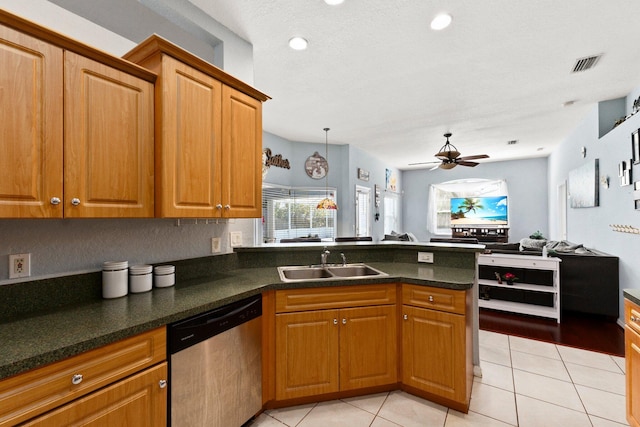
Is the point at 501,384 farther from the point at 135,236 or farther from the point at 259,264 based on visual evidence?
the point at 135,236

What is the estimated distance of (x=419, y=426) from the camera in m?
1.81

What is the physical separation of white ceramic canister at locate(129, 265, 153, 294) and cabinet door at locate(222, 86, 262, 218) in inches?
22.3

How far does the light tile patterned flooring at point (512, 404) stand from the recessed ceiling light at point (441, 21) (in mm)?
2839

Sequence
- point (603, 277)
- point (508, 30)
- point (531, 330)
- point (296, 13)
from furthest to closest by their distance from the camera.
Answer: point (603, 277) < point (531, 330) < point (508, 30) < point (296, 13)

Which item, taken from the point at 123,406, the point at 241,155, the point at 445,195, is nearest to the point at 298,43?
the point at 241,155

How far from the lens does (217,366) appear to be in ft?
5.12

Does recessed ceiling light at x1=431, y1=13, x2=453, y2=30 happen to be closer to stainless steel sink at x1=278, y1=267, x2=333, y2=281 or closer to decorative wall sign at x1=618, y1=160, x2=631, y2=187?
stainless steel sink at x1=278, y1=267, x2=333, y2=281

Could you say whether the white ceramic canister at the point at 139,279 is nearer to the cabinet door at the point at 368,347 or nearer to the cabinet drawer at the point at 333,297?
the cabinet drawer at the point at 333,297

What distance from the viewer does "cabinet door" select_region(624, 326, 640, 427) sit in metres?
1.57

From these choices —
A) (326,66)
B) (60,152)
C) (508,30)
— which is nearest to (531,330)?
(508,30)

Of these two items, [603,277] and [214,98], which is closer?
[214,98]

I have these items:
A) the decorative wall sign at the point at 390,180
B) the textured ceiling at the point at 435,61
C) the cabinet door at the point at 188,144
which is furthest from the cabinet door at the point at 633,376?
the decorative wall sign at the point at 390,180

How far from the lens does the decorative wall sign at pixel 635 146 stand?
2.99 m

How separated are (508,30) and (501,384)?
9.35 ft
